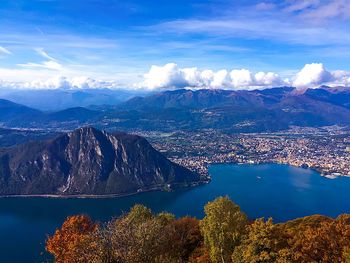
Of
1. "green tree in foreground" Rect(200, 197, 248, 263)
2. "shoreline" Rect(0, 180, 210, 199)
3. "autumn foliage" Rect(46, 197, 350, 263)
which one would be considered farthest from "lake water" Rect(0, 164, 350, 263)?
"green tree in foreground" Rect(200, 197, 248, 263)

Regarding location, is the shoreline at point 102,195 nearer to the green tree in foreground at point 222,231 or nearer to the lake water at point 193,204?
the lake water at point 193,204

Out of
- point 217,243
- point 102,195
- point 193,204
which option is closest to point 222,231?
point 217,243

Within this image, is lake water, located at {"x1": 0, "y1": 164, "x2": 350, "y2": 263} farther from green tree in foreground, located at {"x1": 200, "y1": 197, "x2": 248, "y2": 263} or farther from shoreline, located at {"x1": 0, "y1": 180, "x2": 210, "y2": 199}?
green tree in foreground, located at {"x1": 200, "y1": 197, "x2": 248, "y2": 263}

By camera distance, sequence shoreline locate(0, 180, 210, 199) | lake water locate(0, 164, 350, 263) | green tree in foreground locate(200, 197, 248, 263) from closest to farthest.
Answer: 1. green tree in foreground locate(200, 197, 248, 263)
2. lake water locate(0, 164, 350, 263)
3. shoreline locate(0, 180, 210, 199)

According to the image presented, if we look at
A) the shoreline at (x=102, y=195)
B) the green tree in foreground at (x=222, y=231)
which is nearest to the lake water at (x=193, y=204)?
the shoreline at (x=102, y=195)

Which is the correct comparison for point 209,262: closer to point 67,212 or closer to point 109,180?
point 67,212

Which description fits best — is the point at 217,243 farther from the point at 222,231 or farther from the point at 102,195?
the point at 102,195
